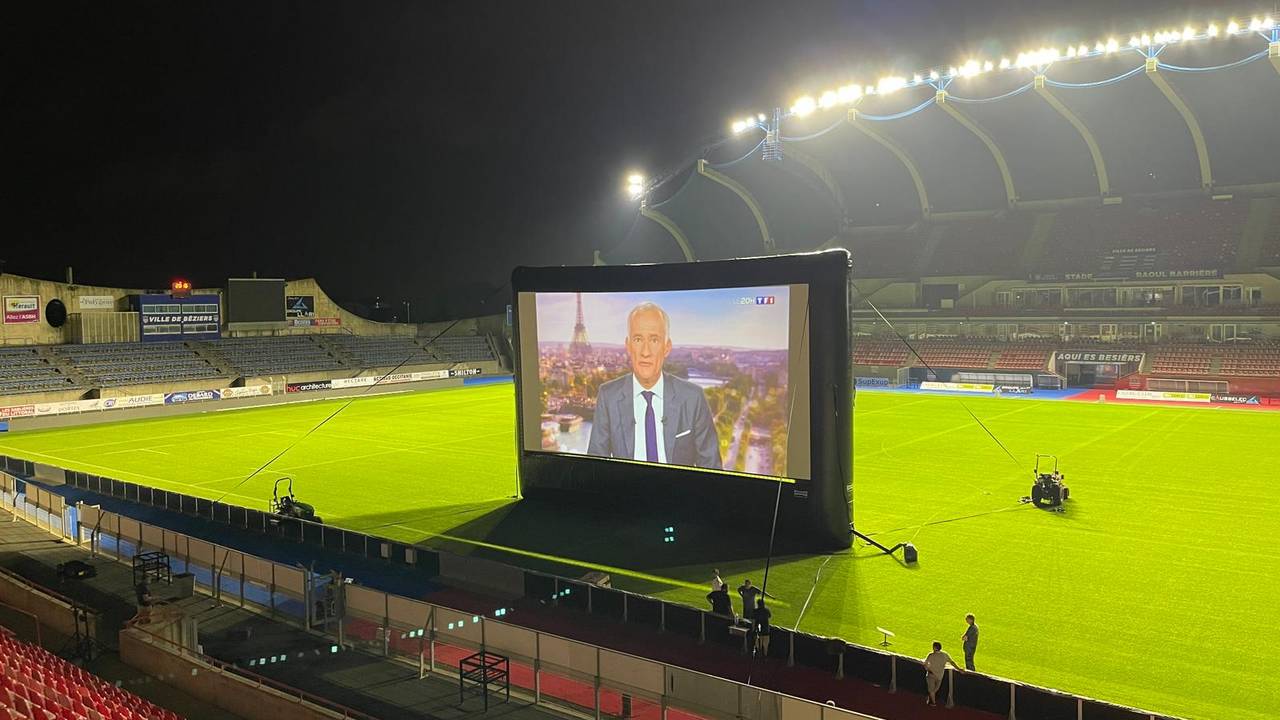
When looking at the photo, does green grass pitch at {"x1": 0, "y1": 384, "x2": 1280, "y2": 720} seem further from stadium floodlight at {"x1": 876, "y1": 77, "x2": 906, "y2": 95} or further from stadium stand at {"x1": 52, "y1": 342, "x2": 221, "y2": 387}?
stadium floodlight at {"x1": 876, "y1": 77, "x2": 906, "y2": 95}

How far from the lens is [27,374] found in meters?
46.2

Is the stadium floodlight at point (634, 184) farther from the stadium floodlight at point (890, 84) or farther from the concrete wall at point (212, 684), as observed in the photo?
the concrete wall at point (212, 684)

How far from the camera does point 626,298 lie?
73.8 feet

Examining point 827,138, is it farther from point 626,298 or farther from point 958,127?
point 626,298

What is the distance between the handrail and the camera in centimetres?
1086

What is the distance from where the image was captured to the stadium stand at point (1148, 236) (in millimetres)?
61156

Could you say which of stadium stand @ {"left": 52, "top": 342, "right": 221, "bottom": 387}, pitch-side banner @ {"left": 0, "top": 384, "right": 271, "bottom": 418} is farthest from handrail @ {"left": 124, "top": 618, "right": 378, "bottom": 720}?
stadium stand @ {"left": 52, "top": 342, "right": 221, "bottom": 387}

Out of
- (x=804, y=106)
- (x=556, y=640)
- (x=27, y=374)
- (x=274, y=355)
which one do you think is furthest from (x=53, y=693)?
(x=804, y=106)

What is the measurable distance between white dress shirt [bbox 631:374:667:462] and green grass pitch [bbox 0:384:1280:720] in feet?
7.38

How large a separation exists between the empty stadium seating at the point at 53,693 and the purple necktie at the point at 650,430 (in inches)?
496

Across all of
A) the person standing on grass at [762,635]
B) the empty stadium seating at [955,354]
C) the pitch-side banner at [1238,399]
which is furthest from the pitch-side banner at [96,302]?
the pitch-side banner at [1238,399]

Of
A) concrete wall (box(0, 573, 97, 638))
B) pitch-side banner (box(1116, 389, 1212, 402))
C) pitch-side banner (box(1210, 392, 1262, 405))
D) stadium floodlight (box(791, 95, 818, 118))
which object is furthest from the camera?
stadium floodlight (box(791, 95, 818, 118))

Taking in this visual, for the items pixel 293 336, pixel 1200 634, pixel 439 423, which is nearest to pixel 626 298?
pixel 1200 634

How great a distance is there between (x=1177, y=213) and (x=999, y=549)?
58.1m
